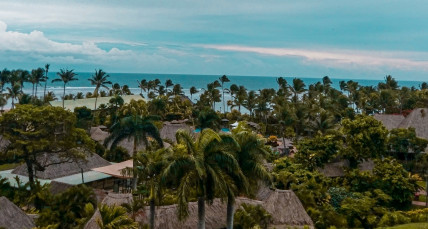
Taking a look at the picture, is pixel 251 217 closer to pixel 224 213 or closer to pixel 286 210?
pixel 224 213

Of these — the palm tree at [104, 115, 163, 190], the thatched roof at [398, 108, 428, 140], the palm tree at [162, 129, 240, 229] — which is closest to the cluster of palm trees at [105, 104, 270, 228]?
the palm tree at [162, 129, 240, 229]

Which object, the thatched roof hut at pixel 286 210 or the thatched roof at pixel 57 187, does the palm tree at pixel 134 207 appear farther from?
the thatched roof at pixel 57 187

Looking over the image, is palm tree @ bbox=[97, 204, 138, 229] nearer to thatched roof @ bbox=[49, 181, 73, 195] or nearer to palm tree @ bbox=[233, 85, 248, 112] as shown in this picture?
thatched roof @ bbox=[49, 181, 73, 195]

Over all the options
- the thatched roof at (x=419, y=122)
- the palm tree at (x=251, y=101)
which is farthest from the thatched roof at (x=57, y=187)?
the palm tree at (x=251, y=101)

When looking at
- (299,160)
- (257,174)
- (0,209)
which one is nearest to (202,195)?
(257,174)

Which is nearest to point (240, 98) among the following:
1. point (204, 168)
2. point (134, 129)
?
point (134, 129)

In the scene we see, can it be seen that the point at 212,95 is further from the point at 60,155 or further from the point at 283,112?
the point at 60,155
